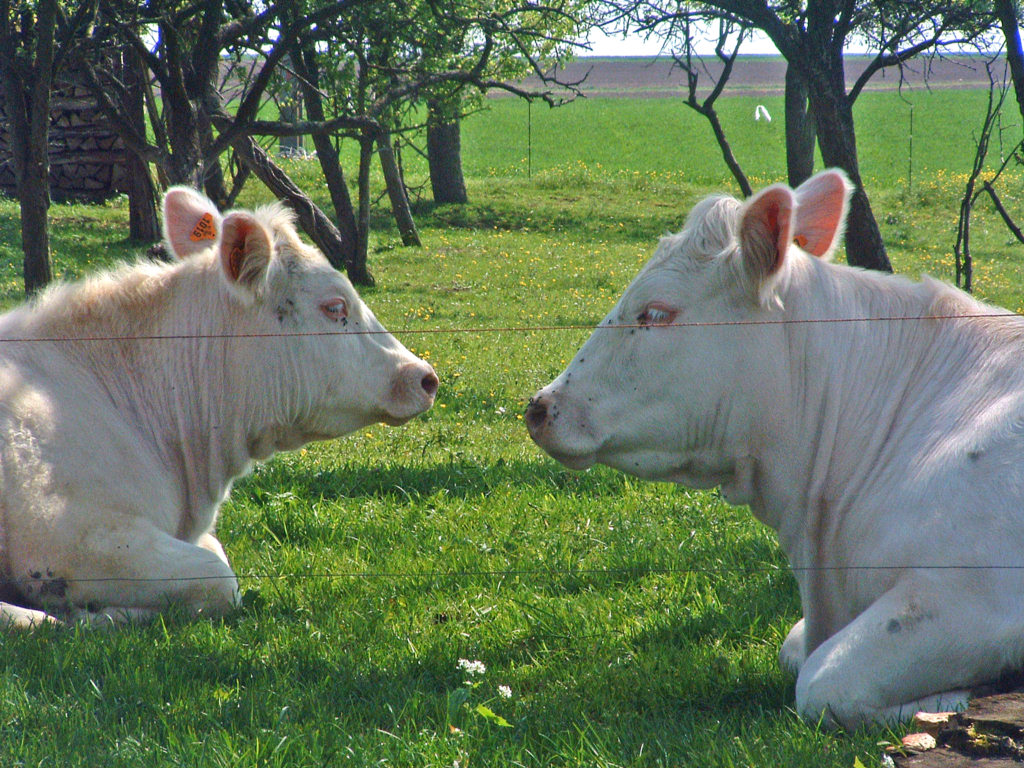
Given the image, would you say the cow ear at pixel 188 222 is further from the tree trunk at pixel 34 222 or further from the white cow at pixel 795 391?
the tree trunk at pixel 34 222

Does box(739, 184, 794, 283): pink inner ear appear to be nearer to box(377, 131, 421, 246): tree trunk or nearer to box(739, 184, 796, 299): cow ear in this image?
box(739, 184, 796, 299): cow ear

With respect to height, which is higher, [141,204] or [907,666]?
[141,204]

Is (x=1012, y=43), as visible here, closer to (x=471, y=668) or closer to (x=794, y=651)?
(x=794, y=651)

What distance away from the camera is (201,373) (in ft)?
15.4

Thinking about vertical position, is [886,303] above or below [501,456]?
above

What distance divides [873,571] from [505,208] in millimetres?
24264

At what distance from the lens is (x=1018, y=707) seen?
2768mm

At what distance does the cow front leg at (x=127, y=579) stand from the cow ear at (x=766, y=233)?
8.08ft

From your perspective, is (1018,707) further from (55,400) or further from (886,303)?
(55,400)

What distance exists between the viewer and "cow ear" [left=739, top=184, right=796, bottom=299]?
3453 mm

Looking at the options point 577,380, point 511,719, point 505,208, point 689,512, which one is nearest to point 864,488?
point 577,380

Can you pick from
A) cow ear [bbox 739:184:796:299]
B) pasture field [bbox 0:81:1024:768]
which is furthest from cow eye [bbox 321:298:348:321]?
cow ear [bbox 739:184:796:299]

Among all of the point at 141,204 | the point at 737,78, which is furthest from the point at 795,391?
the point at 737,78

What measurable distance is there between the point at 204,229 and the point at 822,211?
2.86 m
